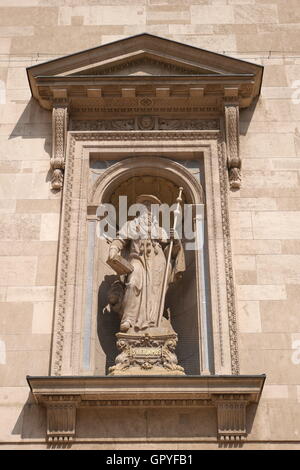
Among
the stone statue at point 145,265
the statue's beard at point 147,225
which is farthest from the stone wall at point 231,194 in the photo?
the statue's beard at point 147,225

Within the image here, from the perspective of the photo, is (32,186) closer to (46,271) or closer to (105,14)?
(46,271)

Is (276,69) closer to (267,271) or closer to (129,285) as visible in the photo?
(267,271)

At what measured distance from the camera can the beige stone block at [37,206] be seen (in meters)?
11.9

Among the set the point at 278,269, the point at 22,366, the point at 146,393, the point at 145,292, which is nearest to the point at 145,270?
the point at 145,292

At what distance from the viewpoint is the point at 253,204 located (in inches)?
468

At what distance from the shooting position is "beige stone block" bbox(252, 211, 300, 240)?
38.0ft

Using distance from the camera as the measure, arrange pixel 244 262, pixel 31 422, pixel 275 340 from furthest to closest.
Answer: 1. pixel 244 262
2. pixel 275 340
3. pixel 31 422

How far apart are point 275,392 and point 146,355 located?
1.80m

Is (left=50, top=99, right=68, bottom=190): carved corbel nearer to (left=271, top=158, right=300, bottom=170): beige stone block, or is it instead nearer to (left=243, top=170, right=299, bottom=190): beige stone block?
(left=243, top=170, right=299, bottom=190): beige stone block

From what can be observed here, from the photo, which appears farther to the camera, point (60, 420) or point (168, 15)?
point (168, 15)
